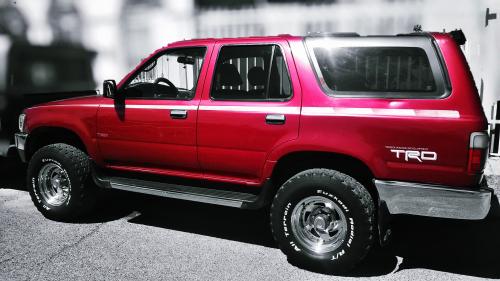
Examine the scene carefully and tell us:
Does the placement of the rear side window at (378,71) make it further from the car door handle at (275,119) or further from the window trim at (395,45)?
the car door handle at (275,119)

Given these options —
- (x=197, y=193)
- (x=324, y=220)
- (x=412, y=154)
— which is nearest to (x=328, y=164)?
(x=324, y=220)

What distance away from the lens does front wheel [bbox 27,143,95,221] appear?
496 centimetres

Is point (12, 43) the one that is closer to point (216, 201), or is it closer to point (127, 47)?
point (216, 201)

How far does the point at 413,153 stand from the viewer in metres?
3.47

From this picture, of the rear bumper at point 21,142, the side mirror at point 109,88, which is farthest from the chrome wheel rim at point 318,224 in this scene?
the rear bumper at point 21,142

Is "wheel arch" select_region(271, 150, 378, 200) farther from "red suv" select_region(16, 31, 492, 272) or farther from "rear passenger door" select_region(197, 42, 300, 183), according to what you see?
"rear passenger door" select_region(197, 42, 300, 183)

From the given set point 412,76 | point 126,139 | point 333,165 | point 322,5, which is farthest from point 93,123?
point 322,5

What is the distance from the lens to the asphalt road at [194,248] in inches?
152

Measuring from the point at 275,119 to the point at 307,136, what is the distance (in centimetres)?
31

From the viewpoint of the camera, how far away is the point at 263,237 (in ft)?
15.5

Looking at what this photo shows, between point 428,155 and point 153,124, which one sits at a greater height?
point 153,124

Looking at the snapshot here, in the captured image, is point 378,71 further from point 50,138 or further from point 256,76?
point 50,138

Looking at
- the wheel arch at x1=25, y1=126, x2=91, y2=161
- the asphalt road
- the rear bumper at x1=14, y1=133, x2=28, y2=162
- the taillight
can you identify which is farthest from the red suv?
the rear bumper at x1=14, y1=133, x2=28, y2=162

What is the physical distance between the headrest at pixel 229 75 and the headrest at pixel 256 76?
0.13 meters
